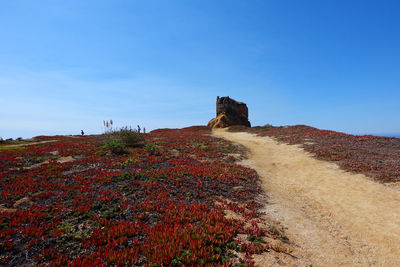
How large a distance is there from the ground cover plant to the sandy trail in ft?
4.01

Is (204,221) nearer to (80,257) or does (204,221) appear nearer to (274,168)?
(80,257)

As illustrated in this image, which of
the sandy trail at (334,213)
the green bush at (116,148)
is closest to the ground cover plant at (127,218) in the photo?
the sandy trail at (334,213)

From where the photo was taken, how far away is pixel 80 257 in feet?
16.6

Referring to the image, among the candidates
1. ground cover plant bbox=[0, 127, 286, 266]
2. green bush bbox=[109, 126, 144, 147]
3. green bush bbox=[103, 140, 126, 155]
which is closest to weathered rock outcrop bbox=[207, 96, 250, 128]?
green bush bbox=[109, 126, 144, 147]

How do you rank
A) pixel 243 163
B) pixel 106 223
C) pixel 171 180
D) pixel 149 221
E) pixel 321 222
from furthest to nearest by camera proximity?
pixel 243 163
pixel 171 180
pixel 321 222
pixel 149 221
pixel 106 223

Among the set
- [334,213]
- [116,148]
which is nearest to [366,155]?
[334,213]

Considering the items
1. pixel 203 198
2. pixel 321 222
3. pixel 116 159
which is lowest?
pixel 321 222

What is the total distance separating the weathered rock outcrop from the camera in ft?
173

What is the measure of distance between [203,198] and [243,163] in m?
9.37

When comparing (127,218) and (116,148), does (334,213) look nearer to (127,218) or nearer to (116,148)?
(127,218)

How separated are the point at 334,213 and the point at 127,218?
9.58 metres

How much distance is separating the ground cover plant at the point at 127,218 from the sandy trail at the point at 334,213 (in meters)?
1.22

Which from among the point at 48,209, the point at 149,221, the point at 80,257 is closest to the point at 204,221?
the point at 149,221

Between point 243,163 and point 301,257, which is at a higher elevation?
point 243,163
